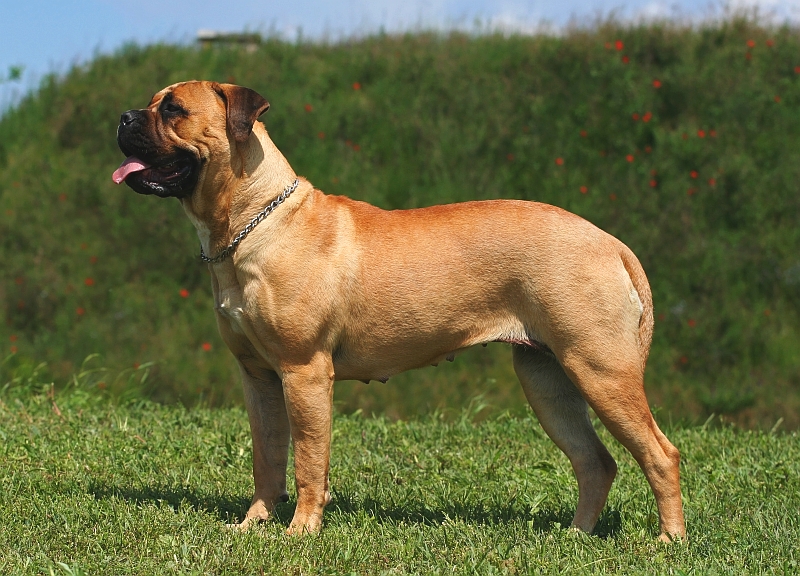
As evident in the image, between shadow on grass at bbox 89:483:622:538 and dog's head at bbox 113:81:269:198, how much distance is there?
156 centimetres

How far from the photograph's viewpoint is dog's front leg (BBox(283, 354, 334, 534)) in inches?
164

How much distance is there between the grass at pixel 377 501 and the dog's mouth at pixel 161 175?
4.96 ft

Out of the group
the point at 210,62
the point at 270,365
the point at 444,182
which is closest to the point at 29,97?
the point at 210,62

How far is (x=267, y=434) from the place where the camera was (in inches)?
181

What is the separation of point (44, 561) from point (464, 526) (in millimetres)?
1822

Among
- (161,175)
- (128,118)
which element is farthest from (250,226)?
(128,118)

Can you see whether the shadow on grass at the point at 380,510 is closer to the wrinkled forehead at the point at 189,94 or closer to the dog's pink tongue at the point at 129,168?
the dog's pink tongue at the point at 129,168

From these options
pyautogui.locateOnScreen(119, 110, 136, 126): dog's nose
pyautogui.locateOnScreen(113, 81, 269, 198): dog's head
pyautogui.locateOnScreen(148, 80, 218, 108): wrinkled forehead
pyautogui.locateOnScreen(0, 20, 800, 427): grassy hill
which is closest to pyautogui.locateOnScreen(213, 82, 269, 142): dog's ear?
pyautogui.locateOnScreen(113, 81, 269, 198): dog's head

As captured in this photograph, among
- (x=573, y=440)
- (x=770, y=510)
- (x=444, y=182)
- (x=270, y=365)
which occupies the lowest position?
(x=444, y=182)

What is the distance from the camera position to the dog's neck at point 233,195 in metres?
4.29

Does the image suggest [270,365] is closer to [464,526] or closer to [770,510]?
[464,526]

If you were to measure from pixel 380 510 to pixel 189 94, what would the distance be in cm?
225

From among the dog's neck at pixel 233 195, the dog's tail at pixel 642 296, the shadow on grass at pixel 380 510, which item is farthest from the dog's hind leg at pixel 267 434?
the dog's tail at pixel 642 296

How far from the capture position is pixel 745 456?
593cm
